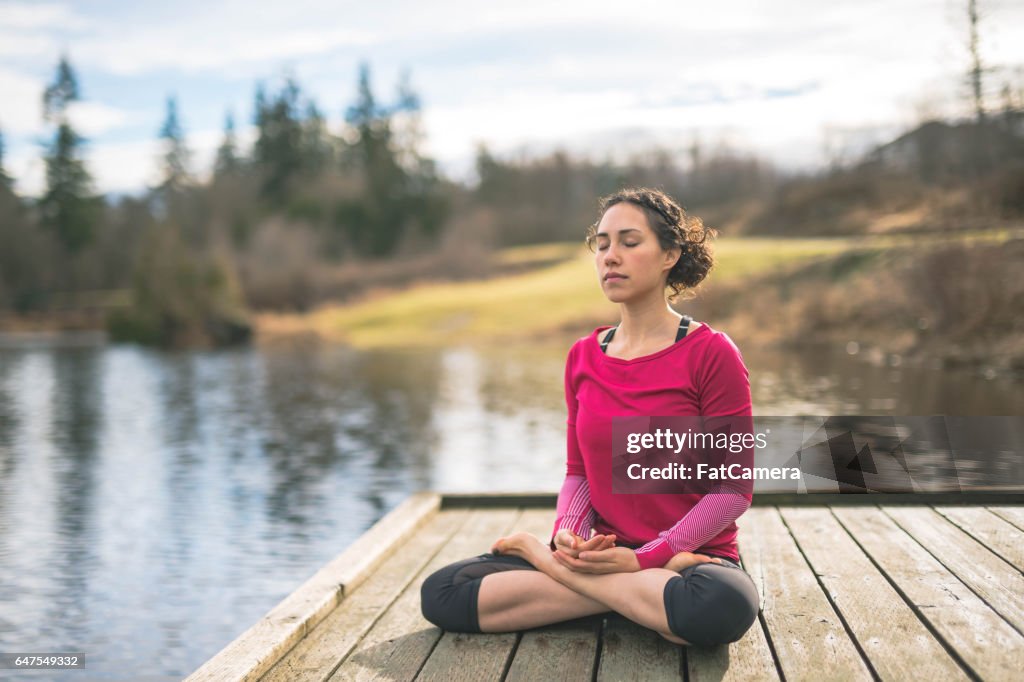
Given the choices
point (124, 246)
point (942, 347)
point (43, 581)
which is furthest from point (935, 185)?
point (124, 246)

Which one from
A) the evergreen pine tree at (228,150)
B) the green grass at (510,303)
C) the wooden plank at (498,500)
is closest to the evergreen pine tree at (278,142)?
the evergreen pine tree at (228,150)

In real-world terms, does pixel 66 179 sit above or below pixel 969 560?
above

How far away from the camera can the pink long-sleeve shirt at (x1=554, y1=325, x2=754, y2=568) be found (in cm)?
304

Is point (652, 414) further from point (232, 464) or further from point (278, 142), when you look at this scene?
point (278, 142)

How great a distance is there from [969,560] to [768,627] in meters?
1.16

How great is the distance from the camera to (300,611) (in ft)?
10.7

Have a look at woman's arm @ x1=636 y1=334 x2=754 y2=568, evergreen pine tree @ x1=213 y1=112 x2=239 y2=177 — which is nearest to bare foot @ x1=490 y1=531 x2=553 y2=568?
woman's arm @ x1=636 y1=334 x2=754 y2=568

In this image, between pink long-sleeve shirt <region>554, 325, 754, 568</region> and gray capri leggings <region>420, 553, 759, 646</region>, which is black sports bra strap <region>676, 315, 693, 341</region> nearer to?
pink long-sleeve shirt <region>554, 325, 754, 568</region>

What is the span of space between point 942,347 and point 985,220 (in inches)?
335

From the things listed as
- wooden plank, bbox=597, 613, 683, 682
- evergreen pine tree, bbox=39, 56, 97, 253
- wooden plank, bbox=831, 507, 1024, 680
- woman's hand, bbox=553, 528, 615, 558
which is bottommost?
wooden plank, bbox=831, 507, 1024, 680

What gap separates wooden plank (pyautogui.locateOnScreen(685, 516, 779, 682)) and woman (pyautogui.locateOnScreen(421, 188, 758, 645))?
57mm

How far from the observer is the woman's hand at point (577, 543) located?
3.03 m

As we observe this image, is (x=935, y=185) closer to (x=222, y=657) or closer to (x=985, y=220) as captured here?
(x=985, y=220)

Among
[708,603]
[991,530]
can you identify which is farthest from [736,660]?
[991,530]
